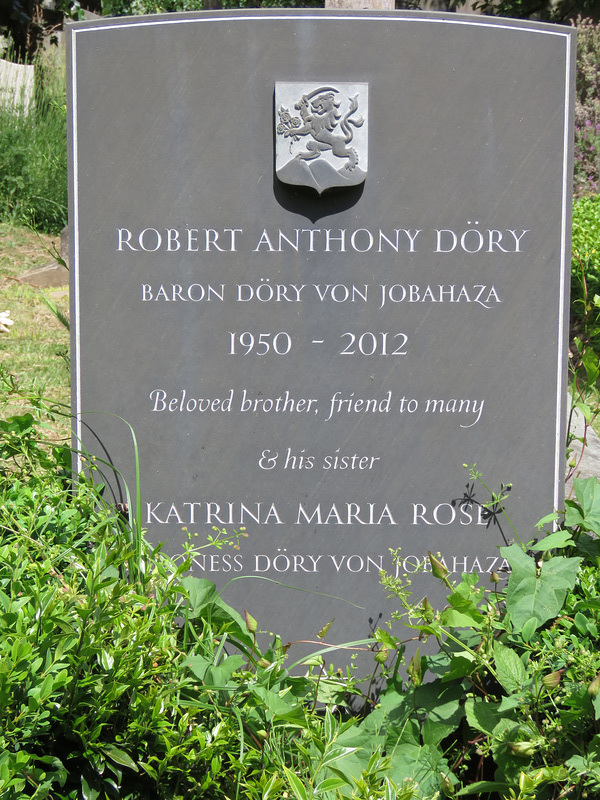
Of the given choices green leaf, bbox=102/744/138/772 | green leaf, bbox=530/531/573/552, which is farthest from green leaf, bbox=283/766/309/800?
green leaf, bbox=530/531/573/552

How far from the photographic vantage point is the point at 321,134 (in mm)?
2523

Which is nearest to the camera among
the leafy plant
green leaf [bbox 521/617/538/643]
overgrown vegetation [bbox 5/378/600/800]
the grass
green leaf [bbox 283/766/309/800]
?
green leaf [bbox 283/766/309/800]

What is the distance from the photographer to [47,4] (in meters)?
14.1

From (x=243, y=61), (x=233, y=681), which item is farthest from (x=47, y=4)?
(x=233, y=681)

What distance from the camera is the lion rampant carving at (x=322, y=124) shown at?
2.53 meters

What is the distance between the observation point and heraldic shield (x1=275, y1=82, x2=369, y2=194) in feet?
8.29

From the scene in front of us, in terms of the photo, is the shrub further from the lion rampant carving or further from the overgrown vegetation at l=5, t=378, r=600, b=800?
the overgrown vegetation at l=5, t=378, r=600, b=800

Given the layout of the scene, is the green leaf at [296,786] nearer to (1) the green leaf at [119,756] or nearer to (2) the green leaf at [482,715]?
(1) the green leaf at [119,756]

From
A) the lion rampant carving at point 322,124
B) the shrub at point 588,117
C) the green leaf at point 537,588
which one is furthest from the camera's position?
the shrub at point 588,117

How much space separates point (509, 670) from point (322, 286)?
129 centimetres

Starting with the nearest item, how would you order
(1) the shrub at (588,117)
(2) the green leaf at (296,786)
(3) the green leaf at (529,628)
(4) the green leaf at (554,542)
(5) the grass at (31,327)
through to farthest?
(2) the green leaf at (296,786), (3) the green leaf at (529,628), (4) the green leaf at (554,542), (5) the grass at (31,327), (1) the shrub at (588,117)

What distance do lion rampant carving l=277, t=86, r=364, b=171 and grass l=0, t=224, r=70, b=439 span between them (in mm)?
1832

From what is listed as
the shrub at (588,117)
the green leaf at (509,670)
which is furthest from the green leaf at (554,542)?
the shrub at (588,117)

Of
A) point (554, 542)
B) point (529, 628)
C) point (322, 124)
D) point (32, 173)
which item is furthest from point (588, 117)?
point (529, 628)
